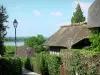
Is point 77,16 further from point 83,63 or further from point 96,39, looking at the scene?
point 83,63

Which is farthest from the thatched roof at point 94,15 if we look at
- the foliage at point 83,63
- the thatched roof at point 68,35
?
the thatched roof at point 68,35

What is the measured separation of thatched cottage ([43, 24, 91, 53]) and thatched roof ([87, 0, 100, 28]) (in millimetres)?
7232

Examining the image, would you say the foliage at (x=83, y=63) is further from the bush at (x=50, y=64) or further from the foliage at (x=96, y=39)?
the bush at (x=50, y=64)

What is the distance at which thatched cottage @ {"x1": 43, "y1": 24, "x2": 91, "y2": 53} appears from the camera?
3888cm

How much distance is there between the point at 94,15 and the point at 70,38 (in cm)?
1191

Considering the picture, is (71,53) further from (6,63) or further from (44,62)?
(44,62)

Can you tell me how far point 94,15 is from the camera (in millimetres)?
28469

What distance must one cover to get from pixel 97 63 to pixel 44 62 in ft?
63.5

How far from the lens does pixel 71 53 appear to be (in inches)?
930

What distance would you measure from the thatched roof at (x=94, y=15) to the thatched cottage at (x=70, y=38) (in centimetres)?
723

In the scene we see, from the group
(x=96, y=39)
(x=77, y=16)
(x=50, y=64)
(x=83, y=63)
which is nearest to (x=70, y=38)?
(x=50, y=64)

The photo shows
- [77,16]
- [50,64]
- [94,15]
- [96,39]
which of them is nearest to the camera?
[96,39]

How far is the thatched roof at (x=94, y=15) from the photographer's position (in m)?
27.4

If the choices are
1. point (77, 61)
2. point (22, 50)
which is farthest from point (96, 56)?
point (22, 50)
